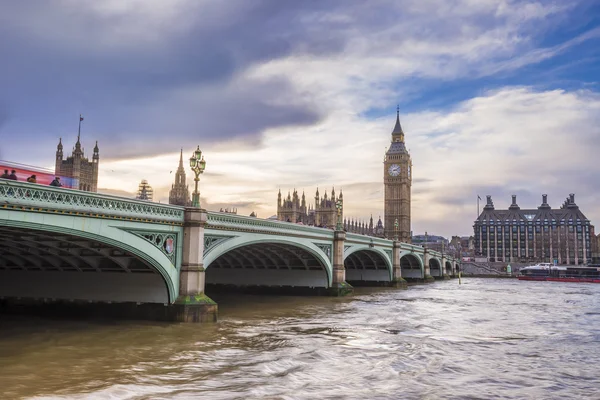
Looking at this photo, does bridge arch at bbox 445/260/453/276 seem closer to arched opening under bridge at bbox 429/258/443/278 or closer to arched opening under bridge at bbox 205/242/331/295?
arched opening under bridge at bbox 429/258/443/278

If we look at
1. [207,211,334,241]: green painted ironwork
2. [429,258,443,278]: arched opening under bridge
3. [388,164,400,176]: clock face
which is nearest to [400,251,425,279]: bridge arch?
[429,258,443,278]: arched opening under bridge

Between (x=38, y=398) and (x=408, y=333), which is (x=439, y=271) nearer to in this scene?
(x=408, y=333)

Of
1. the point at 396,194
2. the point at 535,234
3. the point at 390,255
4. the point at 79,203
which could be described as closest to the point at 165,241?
the point at 79,203

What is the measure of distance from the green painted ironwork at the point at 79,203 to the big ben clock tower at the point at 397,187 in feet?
471

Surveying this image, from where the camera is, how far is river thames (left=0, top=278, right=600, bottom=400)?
14.0m

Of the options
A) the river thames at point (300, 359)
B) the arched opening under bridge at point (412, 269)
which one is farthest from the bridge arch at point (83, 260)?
the arched opening under bridge at point (412, 269)

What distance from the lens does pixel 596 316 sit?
3438 centimetres

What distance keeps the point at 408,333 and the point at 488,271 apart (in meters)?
113

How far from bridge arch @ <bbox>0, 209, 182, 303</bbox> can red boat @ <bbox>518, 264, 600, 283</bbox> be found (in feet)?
289

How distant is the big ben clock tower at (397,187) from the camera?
164750 mm

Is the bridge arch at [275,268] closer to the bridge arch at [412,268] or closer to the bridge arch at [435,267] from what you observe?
the bridge arch at [412,268]

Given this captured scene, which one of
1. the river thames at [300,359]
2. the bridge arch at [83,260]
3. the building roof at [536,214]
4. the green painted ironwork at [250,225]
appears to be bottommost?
the river thames at [300,359]

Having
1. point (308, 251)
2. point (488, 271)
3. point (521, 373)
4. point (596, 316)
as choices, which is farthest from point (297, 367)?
point (488, 271)

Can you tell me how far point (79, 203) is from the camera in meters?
18.8
